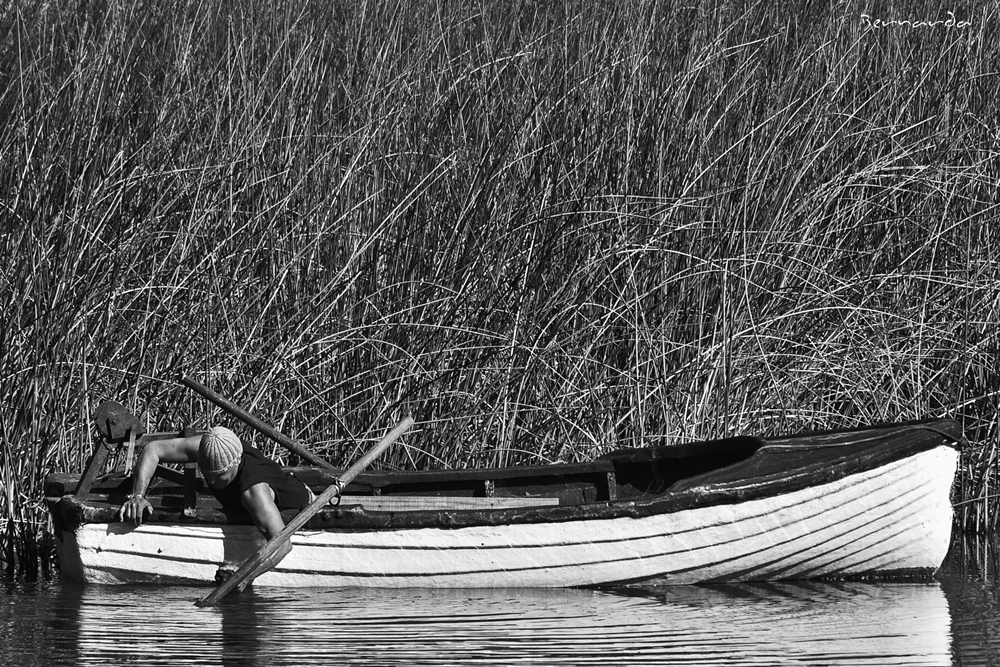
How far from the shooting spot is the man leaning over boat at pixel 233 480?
7164mm

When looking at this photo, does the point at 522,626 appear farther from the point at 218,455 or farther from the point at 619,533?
the point at 218,455

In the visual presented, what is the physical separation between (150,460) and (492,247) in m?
2.47

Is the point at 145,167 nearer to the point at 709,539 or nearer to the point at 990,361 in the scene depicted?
the point at 709,539

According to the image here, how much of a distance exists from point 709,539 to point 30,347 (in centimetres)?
354

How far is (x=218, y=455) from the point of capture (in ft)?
23.4

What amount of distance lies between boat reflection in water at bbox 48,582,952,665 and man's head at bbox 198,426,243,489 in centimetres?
57

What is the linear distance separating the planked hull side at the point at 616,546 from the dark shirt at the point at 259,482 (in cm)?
15

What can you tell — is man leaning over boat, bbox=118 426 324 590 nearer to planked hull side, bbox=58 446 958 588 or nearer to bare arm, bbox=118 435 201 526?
bare arm, bbox=118 435 201 526

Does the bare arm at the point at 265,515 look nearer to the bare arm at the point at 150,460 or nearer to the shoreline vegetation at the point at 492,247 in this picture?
the bare arm at the point at 150,460

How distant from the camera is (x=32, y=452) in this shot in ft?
25.5

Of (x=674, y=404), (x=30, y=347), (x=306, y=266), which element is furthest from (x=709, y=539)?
(x=30, y=347)
